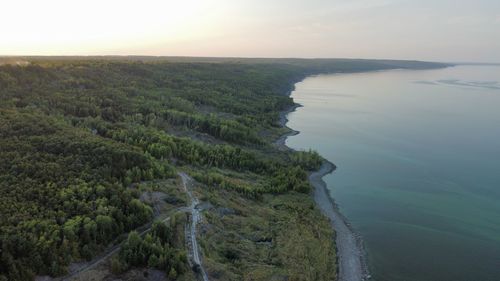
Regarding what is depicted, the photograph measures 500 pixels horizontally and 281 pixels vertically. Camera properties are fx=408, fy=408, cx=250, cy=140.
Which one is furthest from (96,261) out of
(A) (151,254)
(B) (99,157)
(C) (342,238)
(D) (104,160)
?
(C) (342,238)

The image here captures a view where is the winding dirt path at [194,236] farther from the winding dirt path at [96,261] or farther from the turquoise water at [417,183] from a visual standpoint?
the turquoise water at [417,183]

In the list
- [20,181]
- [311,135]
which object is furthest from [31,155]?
[311,135]

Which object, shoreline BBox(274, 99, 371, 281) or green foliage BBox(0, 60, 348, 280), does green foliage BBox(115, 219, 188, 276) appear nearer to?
green foliage BBox(0, 60, 348, 280)

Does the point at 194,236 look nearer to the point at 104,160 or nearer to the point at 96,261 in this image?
the point at 96,261

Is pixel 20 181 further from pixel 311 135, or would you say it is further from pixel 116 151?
pixel 311 135

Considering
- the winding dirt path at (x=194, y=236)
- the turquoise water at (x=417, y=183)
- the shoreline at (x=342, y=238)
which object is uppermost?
the winding dirt path at (x=194, y=236)

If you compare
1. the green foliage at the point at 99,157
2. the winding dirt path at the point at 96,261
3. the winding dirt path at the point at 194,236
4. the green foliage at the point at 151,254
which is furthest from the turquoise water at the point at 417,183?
the winding dirt path at the point at 96,261
